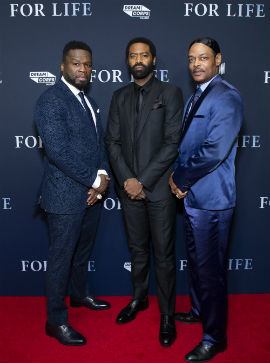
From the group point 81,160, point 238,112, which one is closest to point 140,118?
point 81,160

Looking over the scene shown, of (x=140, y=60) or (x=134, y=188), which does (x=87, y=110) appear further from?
(x=134, y=188)

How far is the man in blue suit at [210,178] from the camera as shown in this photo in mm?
1944

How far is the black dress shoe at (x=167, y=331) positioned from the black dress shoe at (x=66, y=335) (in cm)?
53

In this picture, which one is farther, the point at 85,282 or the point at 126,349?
the point at 85,282

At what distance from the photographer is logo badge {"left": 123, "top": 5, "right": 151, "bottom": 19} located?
2670 mm

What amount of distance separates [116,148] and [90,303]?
129 cm

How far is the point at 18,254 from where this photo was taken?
9.66 feet

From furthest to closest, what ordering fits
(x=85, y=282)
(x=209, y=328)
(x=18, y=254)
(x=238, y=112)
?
(x=18, y=254)
(x=85, y=282)
(x=209, y=328)
(x=238, y=112)

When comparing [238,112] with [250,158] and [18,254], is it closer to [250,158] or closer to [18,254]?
[250,158]

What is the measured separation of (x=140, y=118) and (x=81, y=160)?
504 millimetres

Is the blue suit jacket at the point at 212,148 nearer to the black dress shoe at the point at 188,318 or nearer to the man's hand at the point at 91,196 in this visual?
the man's hand at the point at 91,196

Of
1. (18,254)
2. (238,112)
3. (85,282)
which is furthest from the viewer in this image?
(18,254)

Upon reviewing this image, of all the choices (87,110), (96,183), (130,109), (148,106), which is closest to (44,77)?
(87,110)

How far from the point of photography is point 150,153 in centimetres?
233
